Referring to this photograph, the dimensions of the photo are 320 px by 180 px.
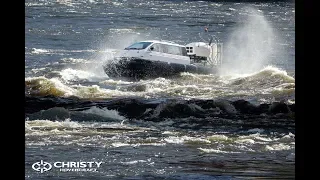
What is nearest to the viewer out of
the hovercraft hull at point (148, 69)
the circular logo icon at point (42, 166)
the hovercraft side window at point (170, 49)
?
the circular logo icon at point (42, 166)

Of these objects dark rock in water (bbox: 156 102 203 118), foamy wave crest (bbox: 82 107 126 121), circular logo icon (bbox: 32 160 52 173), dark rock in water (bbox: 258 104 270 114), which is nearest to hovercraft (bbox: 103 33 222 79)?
dark rock in water (bbox: 156 102 203 118)

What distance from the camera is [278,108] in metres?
11.3

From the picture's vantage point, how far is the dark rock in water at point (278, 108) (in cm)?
1068

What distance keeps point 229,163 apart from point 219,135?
3.32 metres

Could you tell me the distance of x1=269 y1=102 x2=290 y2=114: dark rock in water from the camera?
35.0ft

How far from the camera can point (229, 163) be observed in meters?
6.40

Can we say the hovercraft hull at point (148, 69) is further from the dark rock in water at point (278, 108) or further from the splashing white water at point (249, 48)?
the dark rock in water at point (278, 108)

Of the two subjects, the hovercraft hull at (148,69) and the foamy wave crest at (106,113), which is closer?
the foamy wave crest at (106,113)

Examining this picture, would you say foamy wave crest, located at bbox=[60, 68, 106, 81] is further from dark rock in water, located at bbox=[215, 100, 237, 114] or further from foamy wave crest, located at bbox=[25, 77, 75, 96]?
dark rock in water, located at bbox=[215, 100, 237, 114]

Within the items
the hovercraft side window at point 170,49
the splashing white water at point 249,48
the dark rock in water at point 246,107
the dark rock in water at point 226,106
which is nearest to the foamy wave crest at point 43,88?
the hovercraft side window at point 170,49

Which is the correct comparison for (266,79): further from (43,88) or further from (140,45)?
(43,88)

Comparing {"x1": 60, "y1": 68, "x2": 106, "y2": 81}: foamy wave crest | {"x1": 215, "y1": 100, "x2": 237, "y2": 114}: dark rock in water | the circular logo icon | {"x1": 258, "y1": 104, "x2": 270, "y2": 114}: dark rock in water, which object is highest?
the circular logo icon
